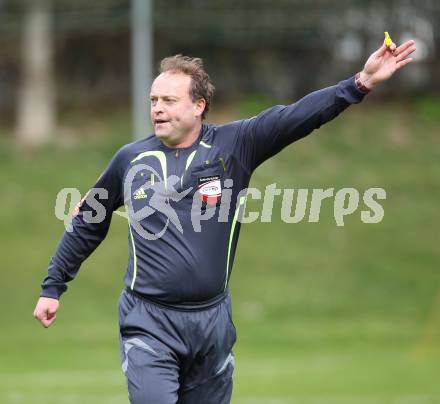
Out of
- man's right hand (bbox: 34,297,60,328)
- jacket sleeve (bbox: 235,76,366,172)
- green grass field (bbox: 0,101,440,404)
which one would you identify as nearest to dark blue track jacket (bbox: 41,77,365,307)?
jacket sleeve (bbox: 235,76,366,172)

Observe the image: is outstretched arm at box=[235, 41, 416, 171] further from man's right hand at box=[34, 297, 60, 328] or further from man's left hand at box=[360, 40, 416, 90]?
man's right hand at box=[34, 297, 60, 328]

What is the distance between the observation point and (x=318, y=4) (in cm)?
2591

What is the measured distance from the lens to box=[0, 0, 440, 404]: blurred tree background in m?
14.2

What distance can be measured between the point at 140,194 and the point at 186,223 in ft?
1.01

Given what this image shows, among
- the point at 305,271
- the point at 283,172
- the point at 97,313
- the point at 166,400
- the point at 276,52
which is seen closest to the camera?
the point at 166,400

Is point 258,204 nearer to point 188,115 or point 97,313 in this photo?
point 97,313

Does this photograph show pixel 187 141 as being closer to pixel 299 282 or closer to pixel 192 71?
pixel 192 71

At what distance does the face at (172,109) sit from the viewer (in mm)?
5480

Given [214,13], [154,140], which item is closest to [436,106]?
[214,13]

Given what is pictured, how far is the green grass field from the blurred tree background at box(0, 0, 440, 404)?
0.04 m

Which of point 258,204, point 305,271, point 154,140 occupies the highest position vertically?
point 258,204

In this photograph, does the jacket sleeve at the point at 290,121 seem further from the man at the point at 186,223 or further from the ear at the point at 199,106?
the ear at the point at 199,106

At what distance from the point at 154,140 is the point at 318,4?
2094 centimetres

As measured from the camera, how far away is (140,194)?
5578mm
